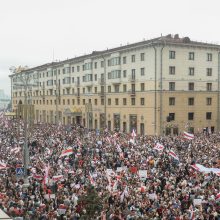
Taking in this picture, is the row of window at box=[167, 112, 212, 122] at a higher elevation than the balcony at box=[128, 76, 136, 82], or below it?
below

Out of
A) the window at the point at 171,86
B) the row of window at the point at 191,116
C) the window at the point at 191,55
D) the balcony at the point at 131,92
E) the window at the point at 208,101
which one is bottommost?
the row of window at the point at 191,116

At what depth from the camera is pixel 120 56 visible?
6438 cm

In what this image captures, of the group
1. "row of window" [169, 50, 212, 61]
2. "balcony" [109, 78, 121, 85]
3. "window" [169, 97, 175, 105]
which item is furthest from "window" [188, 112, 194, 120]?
"balcony" [109, 78, 121, 85]

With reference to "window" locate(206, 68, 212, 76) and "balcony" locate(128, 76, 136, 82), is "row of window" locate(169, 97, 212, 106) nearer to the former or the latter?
"window" locate(206, 68, 212, 76)

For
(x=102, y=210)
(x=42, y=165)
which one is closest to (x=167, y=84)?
(x=42, y=165)

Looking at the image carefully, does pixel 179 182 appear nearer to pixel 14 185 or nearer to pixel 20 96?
pixel 14 185

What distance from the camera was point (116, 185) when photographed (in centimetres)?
2134

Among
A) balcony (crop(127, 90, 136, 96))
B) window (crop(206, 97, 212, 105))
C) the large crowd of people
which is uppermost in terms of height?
balcony (crop(127, 90, 136, 96))

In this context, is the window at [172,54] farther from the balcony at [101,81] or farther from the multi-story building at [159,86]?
the balcony at [101,81]

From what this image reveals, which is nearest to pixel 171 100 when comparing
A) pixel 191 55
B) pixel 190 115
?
pixel 190 115

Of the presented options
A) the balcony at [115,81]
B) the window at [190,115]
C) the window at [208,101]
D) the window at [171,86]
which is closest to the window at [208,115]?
the window at [208,101]

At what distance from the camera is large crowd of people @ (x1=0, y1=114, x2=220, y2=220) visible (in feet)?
57.1

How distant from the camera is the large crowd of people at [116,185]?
17.4m

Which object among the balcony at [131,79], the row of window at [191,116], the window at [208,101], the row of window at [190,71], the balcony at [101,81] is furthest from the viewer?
the balcony at [101,81]
